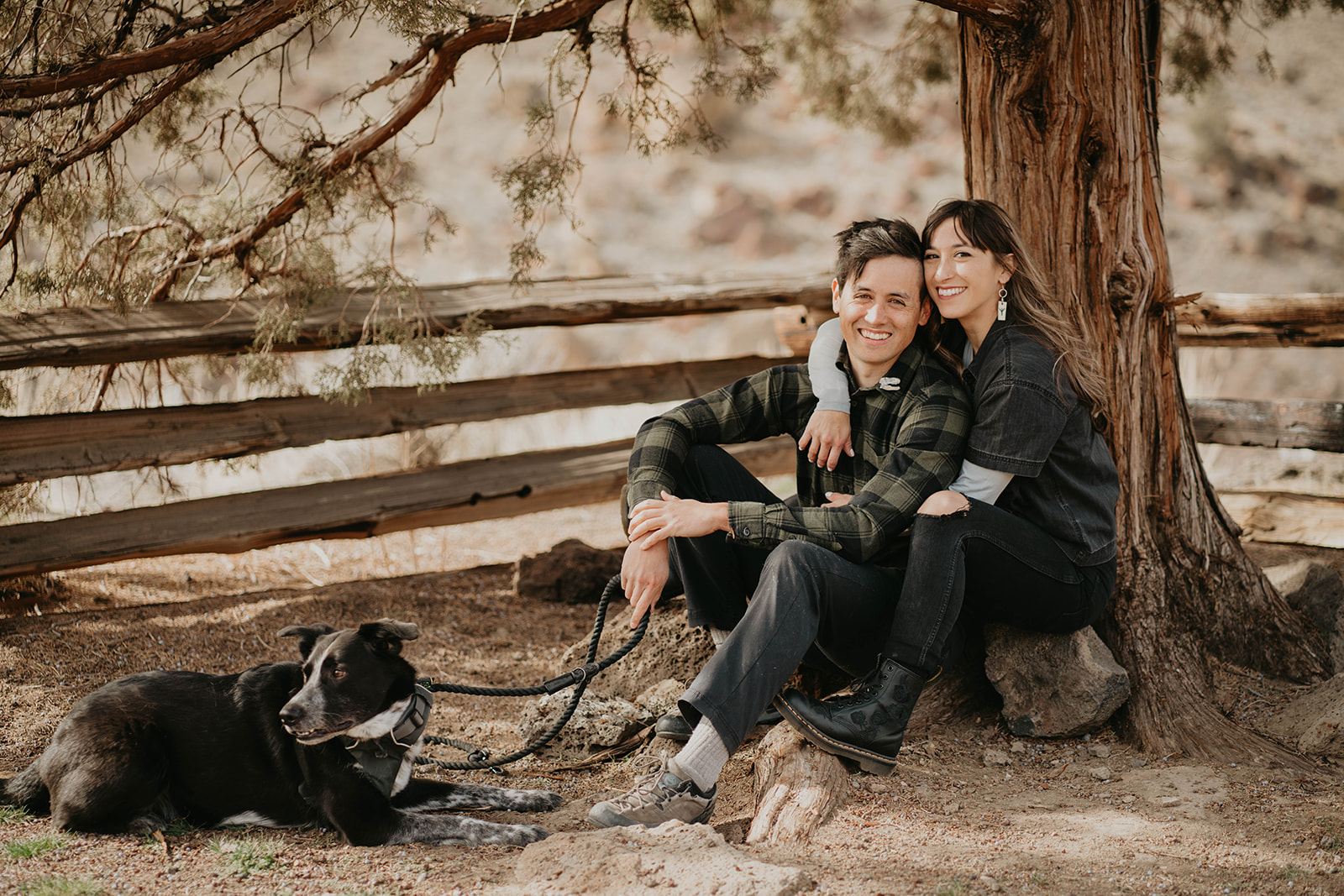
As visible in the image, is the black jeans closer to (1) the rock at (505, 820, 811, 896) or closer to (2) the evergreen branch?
(1) the rock at (505, 820, 811, 896)

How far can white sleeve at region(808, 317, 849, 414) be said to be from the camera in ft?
10.2

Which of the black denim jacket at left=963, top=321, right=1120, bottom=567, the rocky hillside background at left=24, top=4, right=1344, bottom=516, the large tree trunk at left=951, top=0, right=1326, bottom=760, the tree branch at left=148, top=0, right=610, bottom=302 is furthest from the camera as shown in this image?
the rocky hillside background at left=24, top=4, right=1344, bottom=516

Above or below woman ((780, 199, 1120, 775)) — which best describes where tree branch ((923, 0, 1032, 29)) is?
above

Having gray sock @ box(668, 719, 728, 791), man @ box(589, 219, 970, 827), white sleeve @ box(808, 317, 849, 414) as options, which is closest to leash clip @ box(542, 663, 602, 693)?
man @ box(589, 219, 970, 827)

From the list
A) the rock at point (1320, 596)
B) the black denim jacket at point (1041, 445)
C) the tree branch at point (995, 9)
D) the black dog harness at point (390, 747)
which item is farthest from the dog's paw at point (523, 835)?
the rock at point (1320, 596)

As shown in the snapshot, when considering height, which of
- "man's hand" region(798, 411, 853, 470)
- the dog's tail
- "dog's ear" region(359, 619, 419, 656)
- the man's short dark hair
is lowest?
the dog's tail

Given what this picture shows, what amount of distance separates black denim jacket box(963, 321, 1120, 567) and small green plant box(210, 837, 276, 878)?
2239 millimetres

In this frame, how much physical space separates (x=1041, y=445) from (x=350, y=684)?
2070 millimetres

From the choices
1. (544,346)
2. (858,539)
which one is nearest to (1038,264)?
Answer: (858,539)

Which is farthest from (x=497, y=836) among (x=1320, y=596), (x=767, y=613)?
(x=1320, y=596)

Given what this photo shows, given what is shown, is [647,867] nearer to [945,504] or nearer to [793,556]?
[793,556]

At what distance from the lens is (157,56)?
3.21 metres

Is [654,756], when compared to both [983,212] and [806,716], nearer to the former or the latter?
[806,716]

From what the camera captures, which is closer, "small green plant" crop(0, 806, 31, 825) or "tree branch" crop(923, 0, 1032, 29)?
"small green plant" crop(0, 806, 31, 825)
